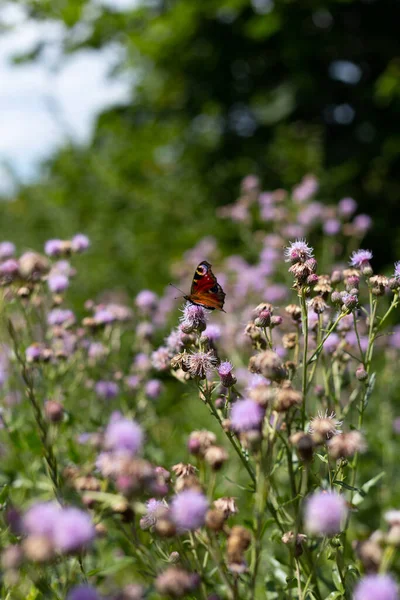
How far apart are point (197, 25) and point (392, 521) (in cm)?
727

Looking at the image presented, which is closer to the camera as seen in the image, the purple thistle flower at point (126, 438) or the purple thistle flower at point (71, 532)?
the purple thistle flower at point (71, 532)

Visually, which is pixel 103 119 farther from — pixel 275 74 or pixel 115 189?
pixel 275 74

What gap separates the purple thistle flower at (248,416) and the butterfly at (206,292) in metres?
1.00

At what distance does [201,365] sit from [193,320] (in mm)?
295

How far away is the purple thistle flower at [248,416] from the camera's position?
1.74 metres

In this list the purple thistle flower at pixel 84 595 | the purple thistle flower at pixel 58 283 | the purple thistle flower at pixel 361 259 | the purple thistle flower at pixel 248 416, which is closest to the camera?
the purple thistle flower at pixel 84 595

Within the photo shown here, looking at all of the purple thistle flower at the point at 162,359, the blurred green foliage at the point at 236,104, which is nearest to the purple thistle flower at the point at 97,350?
the purple thistle flower at the point at 162,359

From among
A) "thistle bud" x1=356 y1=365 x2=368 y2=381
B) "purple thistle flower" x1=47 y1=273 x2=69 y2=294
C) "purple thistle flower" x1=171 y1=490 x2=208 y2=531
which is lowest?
"purple thistle flower" x1=171 y1=490 x2=208 y2=531

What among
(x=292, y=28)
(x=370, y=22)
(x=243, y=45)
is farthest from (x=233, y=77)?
(x=370, y=22)

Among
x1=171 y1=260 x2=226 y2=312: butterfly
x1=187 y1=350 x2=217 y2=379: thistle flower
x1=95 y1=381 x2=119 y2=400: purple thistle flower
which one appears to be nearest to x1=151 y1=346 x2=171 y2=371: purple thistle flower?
x1=171 y1=260 x2=226 y2=312: butterfly

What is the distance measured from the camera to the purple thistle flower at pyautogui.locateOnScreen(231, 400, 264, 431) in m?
1.74

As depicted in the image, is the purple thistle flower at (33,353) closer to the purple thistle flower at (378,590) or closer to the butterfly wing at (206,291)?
the butterfly wing at (206,291)

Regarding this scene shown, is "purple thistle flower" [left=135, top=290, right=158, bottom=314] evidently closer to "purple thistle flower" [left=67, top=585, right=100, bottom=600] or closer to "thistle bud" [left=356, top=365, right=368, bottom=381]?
"thistle bud" [left=356, top=365, right=368, bottom=381]

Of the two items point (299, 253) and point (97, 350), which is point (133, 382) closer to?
point (97, 350)
